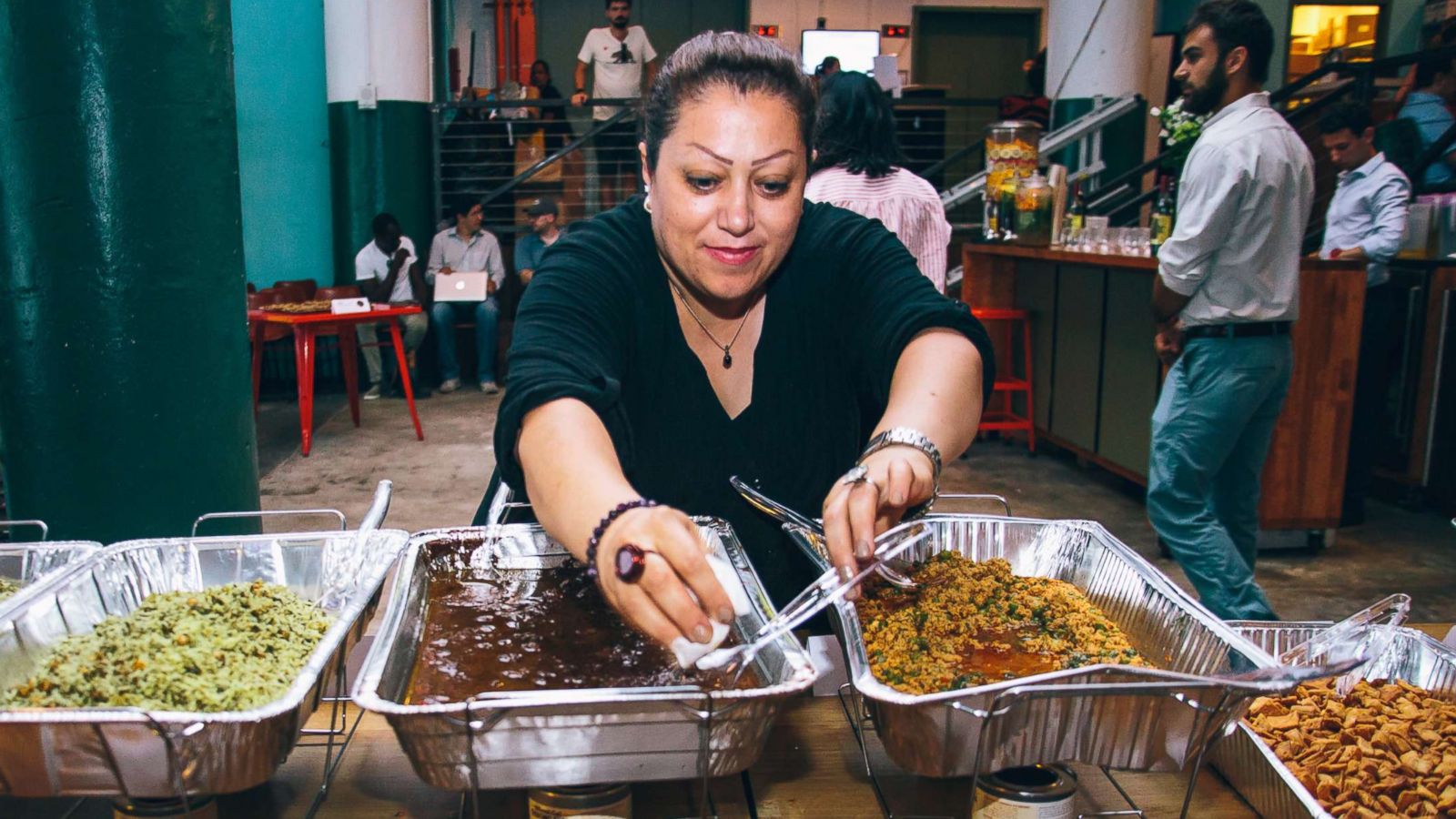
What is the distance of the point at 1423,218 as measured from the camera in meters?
5.32

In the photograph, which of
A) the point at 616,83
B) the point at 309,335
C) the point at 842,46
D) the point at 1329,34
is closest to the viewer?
the point at 309,335

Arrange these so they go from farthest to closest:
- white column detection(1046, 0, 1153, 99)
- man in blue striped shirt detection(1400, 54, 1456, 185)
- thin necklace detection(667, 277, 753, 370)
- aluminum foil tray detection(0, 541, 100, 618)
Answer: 1. white column detection(1046, 0, 1153, 99)
2. man in blue striped shirt detection(1400, 54, 1456, 185)
3. thin necklace detection(667, 277, 753, 370)
4. aluminum foil tray detection(0, 541, 100, 618)

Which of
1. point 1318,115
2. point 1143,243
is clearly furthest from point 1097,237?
point 1318,115

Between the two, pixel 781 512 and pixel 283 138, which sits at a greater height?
pixel 283 138

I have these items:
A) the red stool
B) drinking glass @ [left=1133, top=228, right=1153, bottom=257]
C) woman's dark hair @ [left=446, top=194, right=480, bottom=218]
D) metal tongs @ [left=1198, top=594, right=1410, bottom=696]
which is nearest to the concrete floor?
the red stool

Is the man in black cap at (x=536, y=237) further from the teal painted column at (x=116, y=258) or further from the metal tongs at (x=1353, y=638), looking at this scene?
the metal tongs at (x=1353, y=638)

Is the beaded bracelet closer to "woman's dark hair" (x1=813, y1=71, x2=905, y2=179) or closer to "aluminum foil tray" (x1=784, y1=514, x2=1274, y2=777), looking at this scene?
"aluminum foil tray" (x1=784, y1=514, x2=1274, y2=777)

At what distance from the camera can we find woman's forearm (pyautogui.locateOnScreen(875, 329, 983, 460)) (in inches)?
55.4

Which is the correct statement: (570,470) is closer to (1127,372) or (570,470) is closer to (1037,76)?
(1127,372)

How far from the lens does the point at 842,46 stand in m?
11.4

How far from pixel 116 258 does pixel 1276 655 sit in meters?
2.24

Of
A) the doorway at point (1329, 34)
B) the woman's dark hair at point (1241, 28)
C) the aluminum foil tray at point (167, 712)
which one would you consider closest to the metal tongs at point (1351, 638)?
the aluminum foil tray at point (167, 712)

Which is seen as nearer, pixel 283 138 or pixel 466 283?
pixel 466 283

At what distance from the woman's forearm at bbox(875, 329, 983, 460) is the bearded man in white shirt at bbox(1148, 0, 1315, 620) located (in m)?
1.98
